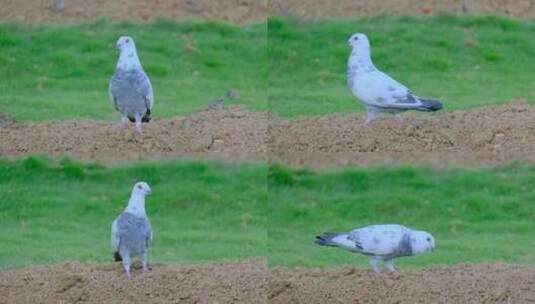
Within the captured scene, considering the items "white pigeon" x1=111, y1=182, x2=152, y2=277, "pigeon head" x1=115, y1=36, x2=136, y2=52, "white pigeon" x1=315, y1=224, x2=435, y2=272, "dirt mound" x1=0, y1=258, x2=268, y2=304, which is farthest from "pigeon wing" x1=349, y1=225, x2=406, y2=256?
"pigeon head" x1=115, y1=36, x2=136, y2=52

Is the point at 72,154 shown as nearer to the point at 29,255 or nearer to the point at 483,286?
the point at 29,255

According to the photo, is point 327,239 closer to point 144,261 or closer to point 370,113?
point 370,113

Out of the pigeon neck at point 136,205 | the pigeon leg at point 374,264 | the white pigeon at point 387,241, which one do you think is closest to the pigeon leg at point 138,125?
the pigeon neck at point 136,205

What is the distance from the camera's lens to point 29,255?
4.59m

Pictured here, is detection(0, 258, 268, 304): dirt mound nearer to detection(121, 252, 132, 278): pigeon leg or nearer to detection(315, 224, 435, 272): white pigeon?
detection(121, 252, 132, 278): pigeon leg

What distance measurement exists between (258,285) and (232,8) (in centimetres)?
107

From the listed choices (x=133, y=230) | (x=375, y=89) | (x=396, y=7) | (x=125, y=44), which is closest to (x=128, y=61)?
(x=125, y=44)

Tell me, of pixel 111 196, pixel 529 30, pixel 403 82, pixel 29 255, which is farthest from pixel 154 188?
pixel 529 30

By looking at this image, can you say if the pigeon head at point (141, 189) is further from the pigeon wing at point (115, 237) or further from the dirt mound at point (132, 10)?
the dirt mound at point (132, 10)

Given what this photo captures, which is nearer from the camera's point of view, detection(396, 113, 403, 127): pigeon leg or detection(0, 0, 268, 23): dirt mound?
detection(396, 113, 403, 127): pigeon leg

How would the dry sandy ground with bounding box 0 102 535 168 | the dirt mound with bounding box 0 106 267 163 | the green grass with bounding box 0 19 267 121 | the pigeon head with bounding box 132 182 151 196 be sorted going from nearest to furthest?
the pigeon head with bounding box 132 182 151 196
the dry sandy ground with bounding box 0 102 535 168
the dirt mound with bounding box 0 106 267 163
the green grass with bounding box 0 19 267 121

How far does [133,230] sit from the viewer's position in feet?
14.0

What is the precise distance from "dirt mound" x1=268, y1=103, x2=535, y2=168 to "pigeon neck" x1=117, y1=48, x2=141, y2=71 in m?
0.53

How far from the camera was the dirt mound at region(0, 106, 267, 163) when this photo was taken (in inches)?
179
